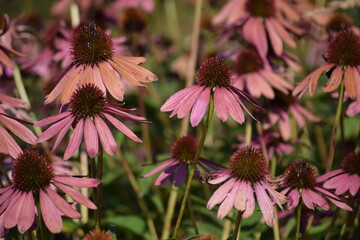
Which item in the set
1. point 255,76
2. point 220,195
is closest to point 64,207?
point 220,195

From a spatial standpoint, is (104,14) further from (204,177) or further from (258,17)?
(204,177)

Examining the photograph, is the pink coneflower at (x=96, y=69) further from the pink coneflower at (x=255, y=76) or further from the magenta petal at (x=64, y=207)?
the pink coneflower at (x=255, y=76)

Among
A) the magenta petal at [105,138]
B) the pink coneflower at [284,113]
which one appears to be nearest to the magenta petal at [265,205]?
the magenta petal at [105,138]

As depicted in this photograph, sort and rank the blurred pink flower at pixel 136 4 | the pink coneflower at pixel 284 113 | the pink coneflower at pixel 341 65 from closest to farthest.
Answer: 1. the pink coneflower at pixel 341 65
2. the pink coneflower at pixel 284 113
3. the blurred pink flower at pixel 136 4

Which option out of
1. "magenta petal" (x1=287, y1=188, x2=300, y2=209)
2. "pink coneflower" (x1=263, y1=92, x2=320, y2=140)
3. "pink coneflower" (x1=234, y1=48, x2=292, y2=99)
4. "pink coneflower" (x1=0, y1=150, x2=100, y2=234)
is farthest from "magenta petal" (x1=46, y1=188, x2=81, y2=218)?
"pink coneflower" (x1=263, y1=92, x2=320, y2=140)

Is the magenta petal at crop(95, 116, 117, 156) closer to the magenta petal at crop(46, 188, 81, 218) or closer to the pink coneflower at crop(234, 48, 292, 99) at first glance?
the magenta petal at crop(46, 188, 81, 218)

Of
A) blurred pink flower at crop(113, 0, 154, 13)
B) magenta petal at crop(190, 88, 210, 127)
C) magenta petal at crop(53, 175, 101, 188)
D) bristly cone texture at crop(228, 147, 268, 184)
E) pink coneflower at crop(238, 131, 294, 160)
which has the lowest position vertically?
magenta petal at crop(53, 175, 101, 188)
